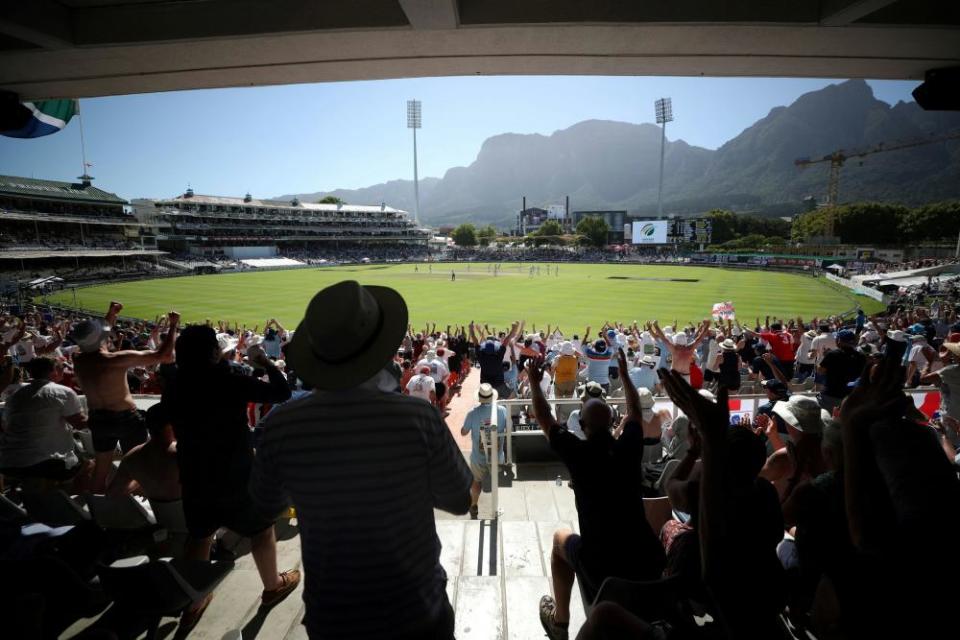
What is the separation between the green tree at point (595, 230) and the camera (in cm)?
11138

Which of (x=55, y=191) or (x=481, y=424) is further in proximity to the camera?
(x=55, y=191)

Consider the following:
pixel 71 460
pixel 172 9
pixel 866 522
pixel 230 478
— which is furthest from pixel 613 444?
pixel 71 460

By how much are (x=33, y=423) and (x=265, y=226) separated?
10171cm

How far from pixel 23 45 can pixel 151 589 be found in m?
3.99

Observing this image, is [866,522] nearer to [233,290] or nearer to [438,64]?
[438,64]

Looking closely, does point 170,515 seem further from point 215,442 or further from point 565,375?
point 565,375

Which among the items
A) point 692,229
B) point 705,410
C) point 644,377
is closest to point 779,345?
point 644,377

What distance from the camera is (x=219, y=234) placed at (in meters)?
86.9

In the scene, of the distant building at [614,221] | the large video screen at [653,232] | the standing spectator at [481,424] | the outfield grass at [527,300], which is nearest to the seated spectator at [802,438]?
the standing spectator at [481,424]

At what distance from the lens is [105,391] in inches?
155

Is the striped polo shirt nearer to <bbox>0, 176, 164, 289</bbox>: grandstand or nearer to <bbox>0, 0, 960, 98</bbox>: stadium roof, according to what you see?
<bbox>0, 0, 960, 98</bbox>: stadium roof

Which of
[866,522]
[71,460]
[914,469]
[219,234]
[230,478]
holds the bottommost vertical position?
[71,460]

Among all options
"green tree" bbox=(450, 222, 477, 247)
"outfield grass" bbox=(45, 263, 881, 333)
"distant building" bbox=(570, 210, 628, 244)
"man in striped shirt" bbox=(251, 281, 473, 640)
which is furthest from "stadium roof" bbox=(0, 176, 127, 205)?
"distant building" bbox=(570, 210, 628, 244)

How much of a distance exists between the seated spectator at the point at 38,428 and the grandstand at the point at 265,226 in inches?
3495
